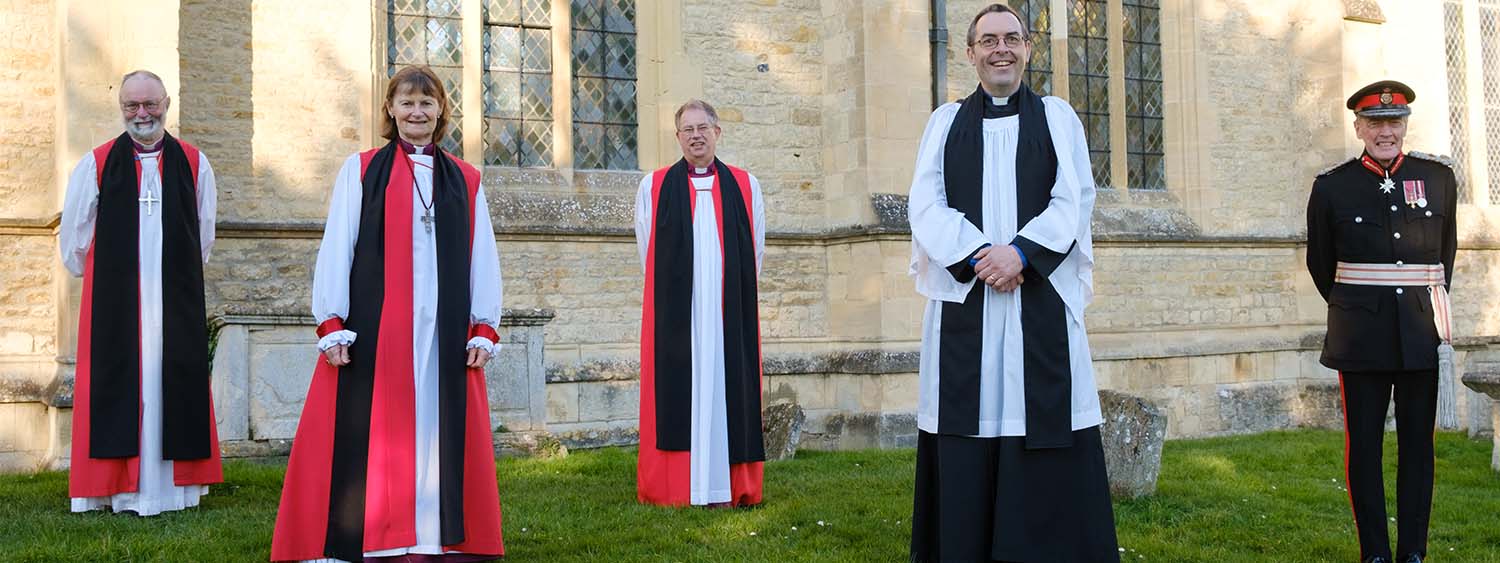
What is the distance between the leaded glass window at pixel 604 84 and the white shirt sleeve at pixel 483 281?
620cm

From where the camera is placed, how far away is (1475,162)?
46.9 feet

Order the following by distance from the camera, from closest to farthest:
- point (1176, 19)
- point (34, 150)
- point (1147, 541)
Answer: point (1147, 541) < point (34, 150) < point (1176, 19)

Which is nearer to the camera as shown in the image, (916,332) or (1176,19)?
(916,332)

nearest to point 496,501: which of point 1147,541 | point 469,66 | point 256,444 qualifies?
point 1147,541

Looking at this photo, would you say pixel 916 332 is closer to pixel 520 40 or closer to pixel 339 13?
pixel 520 40

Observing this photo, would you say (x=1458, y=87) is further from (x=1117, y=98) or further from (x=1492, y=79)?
(x=1117, y=98)

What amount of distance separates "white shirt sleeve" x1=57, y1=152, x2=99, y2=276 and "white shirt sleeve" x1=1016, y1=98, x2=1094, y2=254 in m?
4.40

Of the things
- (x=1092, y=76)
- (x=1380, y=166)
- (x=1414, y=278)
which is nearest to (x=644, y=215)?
(x=1380, y=166)

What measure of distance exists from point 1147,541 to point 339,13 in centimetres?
707

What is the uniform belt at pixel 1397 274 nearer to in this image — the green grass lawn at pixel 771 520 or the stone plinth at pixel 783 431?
the green grass lawn at pixel 771 520

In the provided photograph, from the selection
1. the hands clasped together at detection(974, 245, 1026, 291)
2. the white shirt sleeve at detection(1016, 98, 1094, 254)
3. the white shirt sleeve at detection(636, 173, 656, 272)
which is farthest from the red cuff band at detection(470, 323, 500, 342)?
the white shirt sleeve at detection(636, 173, 656, 272)

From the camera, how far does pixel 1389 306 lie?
198 inches

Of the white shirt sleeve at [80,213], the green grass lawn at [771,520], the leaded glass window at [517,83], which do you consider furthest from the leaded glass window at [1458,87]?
the white shirt sleeve at [80,213]

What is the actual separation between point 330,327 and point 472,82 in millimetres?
6341
